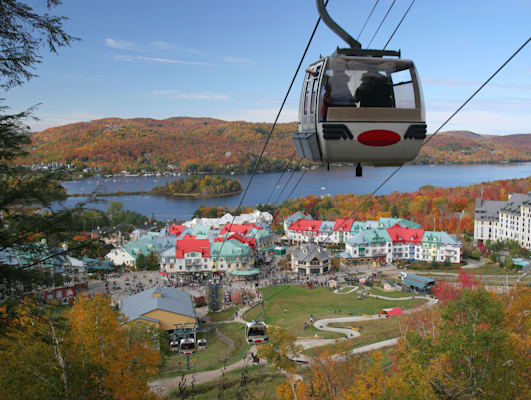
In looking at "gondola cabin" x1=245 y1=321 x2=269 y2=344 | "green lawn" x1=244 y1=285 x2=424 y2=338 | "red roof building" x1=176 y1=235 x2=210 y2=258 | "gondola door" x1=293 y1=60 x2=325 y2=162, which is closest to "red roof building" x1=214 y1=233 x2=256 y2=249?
"red roof building" x1=176 y1=235 x2=210 y2=258

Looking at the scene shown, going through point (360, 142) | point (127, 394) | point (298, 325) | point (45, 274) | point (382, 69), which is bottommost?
point (298, 325)

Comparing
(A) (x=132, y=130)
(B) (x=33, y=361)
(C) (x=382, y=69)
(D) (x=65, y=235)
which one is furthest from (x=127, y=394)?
(A) (x=132, y=130)

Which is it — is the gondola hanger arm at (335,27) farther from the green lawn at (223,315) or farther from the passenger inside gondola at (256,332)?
the green lawn at (223,315)

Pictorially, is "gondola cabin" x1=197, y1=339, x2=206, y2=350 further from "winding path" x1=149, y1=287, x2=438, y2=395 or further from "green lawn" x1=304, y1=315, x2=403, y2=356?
"green lawn" x1=304, y1=315, x2=403, y2=356

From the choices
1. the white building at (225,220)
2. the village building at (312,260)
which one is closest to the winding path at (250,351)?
the village building at (312,260)

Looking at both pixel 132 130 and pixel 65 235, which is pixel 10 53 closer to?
pixel 65 235
